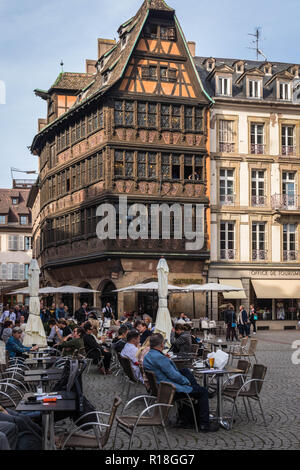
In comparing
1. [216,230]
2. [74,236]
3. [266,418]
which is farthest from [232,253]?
[266,418]

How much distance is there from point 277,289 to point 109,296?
965cm

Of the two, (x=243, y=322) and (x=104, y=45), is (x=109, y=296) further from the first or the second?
(x=104, y=45)

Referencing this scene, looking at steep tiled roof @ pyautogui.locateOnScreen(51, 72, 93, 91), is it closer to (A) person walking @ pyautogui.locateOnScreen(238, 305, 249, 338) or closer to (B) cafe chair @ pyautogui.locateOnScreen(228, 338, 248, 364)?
(A) person walking @ pyautogui.locateOnScreen(238, 305, 249, 338)

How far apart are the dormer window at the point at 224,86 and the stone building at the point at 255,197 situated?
59 mm

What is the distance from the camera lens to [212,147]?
33906 millimetres

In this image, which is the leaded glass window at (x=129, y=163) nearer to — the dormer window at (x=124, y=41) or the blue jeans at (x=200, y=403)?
the dormer window at (x=124, y=41)

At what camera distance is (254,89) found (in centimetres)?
3562

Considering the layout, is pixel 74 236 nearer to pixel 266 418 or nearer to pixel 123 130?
pixel 123 130

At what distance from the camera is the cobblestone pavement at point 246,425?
302 inches

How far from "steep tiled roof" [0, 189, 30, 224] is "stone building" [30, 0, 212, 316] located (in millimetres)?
35592

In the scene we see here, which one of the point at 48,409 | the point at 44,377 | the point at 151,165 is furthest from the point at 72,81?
the point at 48,409

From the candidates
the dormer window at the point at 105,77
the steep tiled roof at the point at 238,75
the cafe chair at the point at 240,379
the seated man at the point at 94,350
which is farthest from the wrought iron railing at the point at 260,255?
the cafe chair at the point at 240,379

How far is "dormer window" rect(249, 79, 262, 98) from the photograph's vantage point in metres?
35.5
